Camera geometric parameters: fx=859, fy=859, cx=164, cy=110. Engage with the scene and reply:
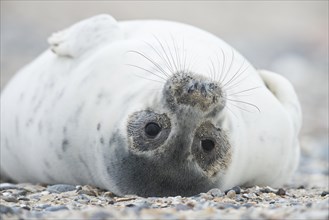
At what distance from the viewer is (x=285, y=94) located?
5629 mm

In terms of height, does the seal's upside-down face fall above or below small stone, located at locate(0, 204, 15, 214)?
above

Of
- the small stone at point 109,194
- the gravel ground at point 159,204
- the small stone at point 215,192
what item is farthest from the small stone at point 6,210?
the small stone at point 215,192

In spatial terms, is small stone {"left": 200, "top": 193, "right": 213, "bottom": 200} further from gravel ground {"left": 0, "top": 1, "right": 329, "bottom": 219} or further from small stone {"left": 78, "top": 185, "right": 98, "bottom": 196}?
small stone {"left": 78, "top": 185, "right": 98, "bottom": 196}

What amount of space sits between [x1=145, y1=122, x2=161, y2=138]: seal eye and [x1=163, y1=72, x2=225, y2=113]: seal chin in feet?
0.46

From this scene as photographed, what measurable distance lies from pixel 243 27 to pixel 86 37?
585 inches

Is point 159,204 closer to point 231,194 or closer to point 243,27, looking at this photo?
point 231,194

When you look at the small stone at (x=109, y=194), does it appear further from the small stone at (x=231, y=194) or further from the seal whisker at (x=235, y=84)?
the seal whisker at (x=235, y=84)

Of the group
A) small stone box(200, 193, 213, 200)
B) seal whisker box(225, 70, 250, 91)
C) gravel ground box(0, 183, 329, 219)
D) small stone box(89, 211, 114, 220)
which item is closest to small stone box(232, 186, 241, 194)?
gravel ground box(0, 183, 329, 219)

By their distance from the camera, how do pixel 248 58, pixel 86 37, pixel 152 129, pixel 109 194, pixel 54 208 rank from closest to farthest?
pixel 54 208, pixel 152 129, pixel 109 194, pixel 86 37, pixel 248 58

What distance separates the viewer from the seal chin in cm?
404

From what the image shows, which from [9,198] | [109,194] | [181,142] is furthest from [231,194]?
[9,198]

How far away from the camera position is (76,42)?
5559 mm

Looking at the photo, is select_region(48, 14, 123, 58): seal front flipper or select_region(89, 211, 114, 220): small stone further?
select_region(48, 14, 123, 58): seal front flipper

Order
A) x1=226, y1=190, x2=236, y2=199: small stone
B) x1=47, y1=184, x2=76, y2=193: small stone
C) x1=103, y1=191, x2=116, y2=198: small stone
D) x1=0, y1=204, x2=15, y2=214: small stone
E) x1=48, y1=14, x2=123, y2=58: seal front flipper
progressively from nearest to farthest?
1. x1=0, y1=204, x2=15, y2=214: small stone
2. x1=226, y1=190, x2=236, y2=199: small stone
3. x1=103, y1=191, x2=116, y2=198: small stone
4. x1=47, y1=184, x2=76, y2=193: small stone
5. x1=48, y1=14, x2=123, y2=58: seal front flipper
